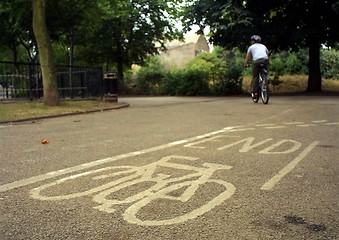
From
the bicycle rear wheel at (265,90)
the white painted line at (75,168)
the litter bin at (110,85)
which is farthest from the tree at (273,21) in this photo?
the white painted line at (75,168)

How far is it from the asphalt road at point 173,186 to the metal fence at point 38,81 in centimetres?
879

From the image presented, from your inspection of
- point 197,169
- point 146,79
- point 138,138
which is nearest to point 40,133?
point 138,138

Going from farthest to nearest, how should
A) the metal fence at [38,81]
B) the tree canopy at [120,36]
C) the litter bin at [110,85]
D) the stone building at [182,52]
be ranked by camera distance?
1. the stone building at [182,52]
2. the tree canopy at [120,36]
3. the metal fence at [38,81]
4. the litter bin at [110,85]

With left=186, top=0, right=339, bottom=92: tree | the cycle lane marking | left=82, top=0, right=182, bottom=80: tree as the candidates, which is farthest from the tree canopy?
the cycle lane marking

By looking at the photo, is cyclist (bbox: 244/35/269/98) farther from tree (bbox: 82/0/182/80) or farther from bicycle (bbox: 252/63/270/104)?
→ tree (bbox: 82/0/182/80)

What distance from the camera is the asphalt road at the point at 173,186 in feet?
8.11

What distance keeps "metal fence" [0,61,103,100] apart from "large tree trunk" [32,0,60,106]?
2629 millimetres

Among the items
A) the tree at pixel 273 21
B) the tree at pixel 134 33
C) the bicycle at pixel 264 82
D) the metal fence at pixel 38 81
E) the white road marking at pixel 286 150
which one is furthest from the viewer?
the tree at pixel 134 33

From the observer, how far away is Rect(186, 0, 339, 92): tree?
1675cm

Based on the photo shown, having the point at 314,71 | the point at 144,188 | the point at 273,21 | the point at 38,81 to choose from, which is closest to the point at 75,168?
the point at 144,188

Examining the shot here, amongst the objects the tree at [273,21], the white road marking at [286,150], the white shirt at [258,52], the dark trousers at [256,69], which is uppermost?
the tree at [273,21]

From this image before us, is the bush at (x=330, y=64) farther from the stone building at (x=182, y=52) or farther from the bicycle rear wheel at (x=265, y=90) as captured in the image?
the stone building at (x=182, y=52)

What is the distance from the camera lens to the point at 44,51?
38.9 ft

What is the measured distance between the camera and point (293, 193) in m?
3.14
